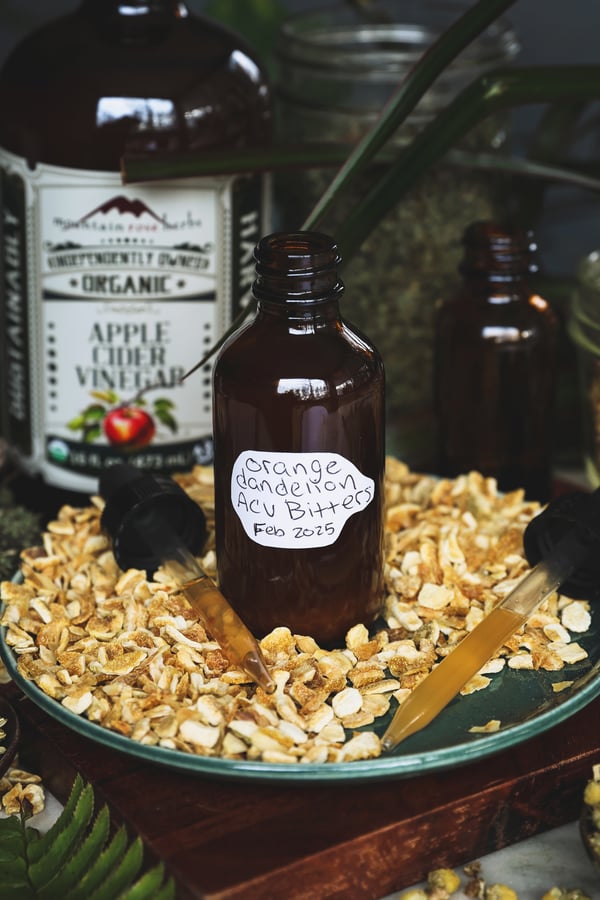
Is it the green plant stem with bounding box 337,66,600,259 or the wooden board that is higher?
the green plant stem with bounding box 337,66,600,259

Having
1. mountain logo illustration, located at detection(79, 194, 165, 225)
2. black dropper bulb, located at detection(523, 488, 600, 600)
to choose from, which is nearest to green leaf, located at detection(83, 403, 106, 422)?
mountain logo illustration, located at detection(79, 194, 165, 225)

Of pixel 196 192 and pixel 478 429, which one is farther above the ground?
pixel 196 192

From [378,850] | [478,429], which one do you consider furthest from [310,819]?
[478,429]

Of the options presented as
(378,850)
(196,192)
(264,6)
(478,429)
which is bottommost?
(378,850)

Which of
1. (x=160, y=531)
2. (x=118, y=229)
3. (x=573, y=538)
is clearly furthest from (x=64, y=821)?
(x=118, y=229)

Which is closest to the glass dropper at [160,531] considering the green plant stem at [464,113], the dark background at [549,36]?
the green plant stem at [464,113]

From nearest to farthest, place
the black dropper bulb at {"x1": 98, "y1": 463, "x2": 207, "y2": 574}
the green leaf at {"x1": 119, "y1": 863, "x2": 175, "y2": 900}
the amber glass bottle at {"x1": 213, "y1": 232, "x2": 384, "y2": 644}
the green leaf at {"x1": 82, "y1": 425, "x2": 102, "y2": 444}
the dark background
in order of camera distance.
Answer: the green leaf at {"x1": 119, "y1": 863, "x2": 175, "y2": 900}
the amber glass bottle at {"x1": 213, "y1": 232, "x2": 384, "y2": 644}
the black dropper bulb at {"x1": 98, "y1": 463, "x2": 207, "y2": 574}
the green leaf at {"x1": 82, "y1": 425, "x2": 102, "y2": 444}
the dark background

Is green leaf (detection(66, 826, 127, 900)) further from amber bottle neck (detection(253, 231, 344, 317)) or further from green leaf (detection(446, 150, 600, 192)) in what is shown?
green leaf (detection(446, 150, 600, 192))

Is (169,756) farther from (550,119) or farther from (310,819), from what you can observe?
(550,119)
